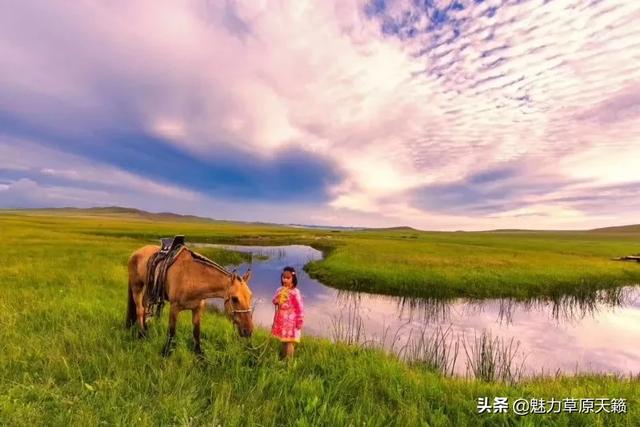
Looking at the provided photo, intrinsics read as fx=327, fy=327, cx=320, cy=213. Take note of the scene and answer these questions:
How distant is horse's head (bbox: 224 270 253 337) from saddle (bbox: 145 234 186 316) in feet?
6.18

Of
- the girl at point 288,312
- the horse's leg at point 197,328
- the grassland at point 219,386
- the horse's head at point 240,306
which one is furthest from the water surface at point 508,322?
the horse's leg at point 197,328

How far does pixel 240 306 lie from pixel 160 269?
2.54 meters

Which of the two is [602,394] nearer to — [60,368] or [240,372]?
[240,372]

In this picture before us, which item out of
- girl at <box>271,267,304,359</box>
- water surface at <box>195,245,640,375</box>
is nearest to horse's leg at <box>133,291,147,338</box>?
girl at <box>271,267,304,359</box>

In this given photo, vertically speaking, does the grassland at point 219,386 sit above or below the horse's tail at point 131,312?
below

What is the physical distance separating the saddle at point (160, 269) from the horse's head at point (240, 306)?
74.1 inches

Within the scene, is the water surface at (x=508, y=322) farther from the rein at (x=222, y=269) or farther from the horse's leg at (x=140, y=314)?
the horse's leg at (x=140, y=314)

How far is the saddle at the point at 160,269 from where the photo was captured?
25.4 feet

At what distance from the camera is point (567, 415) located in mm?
5609

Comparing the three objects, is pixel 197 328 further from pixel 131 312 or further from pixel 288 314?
pixel 131 312

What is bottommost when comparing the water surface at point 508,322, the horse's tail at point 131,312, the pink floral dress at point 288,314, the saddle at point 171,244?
the water surface at point 508,322

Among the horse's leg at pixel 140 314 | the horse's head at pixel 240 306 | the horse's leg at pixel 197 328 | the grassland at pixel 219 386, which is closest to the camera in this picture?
the grassland at pixel 219 386

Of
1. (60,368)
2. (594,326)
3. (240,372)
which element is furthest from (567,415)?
(594,326)

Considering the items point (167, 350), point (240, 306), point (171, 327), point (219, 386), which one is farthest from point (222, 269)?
point (219, 386)
